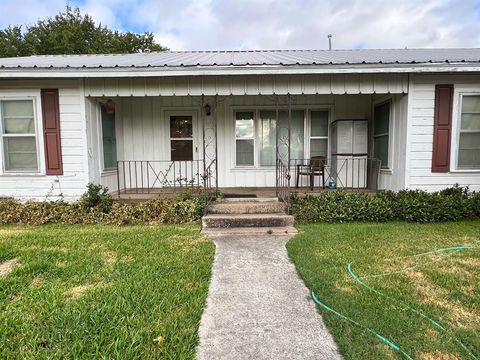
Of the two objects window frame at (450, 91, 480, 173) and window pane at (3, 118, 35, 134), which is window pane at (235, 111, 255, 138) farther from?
window pane at (3, 118, 35, 134)

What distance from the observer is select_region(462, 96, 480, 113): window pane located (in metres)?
6.04

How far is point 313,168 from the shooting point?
23.7 ft

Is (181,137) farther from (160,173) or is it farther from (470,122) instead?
(470,122)

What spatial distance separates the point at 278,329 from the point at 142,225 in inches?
152

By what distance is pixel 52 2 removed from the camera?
79.8 ft

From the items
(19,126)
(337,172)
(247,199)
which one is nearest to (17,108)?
(19,126)

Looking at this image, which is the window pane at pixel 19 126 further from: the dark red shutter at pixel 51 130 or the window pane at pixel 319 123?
the window pane at pixel 319 123

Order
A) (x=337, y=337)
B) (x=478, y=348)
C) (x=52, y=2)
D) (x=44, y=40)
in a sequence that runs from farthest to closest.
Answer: (x=52, y=2) → (x=44, y=40) → (x=337, y=337) → (x=478, y=348)

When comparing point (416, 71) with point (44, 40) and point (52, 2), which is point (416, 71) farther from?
point (52, 2)

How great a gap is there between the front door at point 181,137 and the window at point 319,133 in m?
2.92

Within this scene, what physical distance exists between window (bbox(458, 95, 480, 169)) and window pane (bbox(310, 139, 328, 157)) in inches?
108

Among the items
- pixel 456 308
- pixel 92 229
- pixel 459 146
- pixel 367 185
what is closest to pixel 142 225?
pixel 92 229

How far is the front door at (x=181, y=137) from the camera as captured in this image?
7910 millimetres

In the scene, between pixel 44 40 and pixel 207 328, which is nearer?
pixel 207 328
